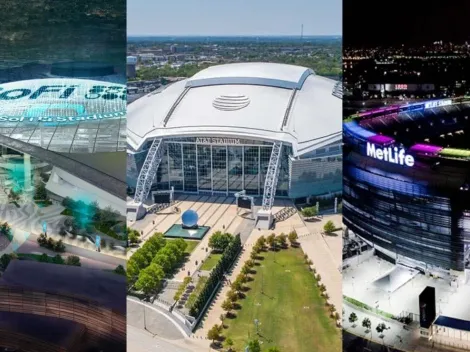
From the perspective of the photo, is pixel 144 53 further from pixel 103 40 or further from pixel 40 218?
pixel 40 218

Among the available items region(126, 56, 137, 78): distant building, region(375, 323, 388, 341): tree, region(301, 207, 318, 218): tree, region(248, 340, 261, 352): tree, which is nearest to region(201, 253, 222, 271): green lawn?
region(248, 340, 261, 352): tree

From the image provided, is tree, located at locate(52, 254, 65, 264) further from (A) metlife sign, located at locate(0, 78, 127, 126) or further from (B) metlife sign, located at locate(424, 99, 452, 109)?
(B) metlife sign, located at locate(424, 99, 452, 109)

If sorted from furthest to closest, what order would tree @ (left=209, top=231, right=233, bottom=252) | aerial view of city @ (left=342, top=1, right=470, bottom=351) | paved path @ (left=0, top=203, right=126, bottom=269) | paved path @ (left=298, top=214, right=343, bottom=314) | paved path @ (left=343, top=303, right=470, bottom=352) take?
paved path @ (left=0, top=203, right=126, bottom=269) → tree @ (left=209, top=231, right=233, bottom=252) → paved path @ (left=298, top=214, right=343, bottom=314) → aerial view of city @ (left=342, top=1, right=470, bottom=351) → paved path @ (left=343, top=303, right=470, bottom=352)

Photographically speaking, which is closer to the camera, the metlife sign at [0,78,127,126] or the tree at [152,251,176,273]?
the tree at [152,251,176,273]

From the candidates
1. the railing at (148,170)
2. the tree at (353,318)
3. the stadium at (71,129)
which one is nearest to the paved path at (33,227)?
the stadium at (71,129)

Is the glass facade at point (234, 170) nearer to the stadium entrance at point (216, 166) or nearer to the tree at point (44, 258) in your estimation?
the stadium entrance at point (216, 166)

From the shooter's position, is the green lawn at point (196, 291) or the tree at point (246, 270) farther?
the tree at point (246, 270)

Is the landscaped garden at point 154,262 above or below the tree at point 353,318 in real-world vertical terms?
above

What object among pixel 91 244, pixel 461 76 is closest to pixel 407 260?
pixel 461 76
